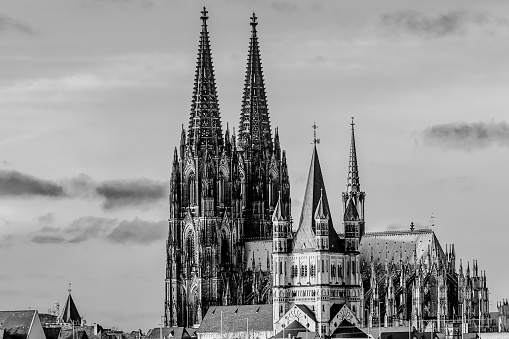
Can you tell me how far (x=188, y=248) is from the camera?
17750 centimetres

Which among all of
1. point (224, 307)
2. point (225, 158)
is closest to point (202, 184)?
point (225, 158)

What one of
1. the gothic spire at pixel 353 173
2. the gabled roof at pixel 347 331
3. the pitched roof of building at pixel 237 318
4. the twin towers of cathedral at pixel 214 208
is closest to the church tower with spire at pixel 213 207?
the twin towers of cathedral at pixel 214 208

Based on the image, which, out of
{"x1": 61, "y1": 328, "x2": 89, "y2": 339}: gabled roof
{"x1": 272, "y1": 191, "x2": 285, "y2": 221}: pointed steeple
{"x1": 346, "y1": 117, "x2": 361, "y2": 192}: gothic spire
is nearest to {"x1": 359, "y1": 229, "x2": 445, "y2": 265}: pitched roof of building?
{"x1": 346, "y1": 117, "x2": 361, "y2": 192}: gothic spire

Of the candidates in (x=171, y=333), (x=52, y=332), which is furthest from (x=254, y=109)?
(x=52, y=332)

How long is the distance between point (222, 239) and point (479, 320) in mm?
34697

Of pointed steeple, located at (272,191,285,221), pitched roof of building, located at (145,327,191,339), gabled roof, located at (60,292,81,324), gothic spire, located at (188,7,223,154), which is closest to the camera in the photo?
pointed steeple, located at (272,191,285,221)

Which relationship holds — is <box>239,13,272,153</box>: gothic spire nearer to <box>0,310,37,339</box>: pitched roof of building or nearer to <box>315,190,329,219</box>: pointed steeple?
<box>315,190,329,219</box>: pointed steeple

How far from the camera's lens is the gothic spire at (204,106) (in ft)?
576

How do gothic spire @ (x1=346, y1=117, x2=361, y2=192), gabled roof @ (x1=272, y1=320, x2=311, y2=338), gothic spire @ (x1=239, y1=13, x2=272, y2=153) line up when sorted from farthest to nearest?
gothic spire @ (x1=239, y1=13, x2=272, y2=153) → gothic spire @ (x1=346, y1=117, x2=361, y2=192) → gabled roof @ (x1=272, y1=320, x2=311, y2=338)

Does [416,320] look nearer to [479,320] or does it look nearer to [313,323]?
[479,320]

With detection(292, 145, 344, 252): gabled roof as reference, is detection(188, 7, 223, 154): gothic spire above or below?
above

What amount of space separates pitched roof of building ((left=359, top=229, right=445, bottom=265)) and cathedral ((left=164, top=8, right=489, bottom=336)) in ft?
0.33

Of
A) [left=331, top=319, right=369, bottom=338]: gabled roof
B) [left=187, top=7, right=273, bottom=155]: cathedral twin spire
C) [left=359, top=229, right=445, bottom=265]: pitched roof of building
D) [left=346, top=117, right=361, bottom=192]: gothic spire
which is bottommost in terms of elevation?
[left=331, top=319, right=369, bottom=338]: gabled roof

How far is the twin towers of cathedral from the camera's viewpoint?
174 metres
